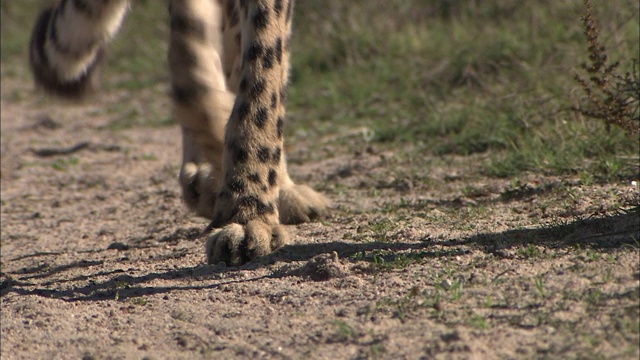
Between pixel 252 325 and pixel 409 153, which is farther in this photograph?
pixel 409 153

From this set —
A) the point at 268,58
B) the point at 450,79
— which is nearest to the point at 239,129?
the point at 268,58

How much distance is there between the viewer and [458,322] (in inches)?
102

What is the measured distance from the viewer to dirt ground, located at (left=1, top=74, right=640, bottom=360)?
Answer: 2.53m

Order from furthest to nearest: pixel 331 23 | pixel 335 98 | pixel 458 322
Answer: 1. pixel 331 23
2. pixel 335 98
3. pixel 458 322

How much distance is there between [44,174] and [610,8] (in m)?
3.43

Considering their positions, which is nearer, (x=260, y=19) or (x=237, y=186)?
(x=237, y=186)

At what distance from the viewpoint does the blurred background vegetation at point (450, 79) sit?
15.5 ft

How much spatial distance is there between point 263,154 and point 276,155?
9 centimetres

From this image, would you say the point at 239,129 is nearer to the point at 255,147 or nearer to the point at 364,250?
the point at 255,147

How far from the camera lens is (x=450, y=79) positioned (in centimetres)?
640

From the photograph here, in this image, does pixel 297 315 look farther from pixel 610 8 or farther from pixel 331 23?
pixel 331 23

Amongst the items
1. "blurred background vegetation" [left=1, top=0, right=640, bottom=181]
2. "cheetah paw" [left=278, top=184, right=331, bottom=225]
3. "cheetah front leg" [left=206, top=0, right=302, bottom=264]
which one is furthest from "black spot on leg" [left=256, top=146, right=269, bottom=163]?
"blurred background vegetation" [left=1, top=0, right=640, bottom=181]

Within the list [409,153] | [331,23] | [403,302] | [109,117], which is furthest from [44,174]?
[403,302]

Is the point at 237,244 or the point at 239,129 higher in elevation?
the point at 239,129
